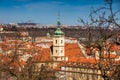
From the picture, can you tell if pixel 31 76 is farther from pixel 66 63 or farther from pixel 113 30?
pixel 66 63

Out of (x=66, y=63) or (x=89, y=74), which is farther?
(x=66, y=63)

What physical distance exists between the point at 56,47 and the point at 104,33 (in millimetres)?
50863

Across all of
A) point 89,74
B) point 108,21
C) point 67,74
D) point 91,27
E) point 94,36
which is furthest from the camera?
point 67,74

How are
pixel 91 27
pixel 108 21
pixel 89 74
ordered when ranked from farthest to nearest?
pixel 89 74, pixel 91 27, pixel 108 21

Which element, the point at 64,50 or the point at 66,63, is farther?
the point at 64,50

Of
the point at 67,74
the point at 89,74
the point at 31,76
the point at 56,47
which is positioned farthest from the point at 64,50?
the point at 31,76

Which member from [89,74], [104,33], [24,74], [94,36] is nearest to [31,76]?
[24,74]

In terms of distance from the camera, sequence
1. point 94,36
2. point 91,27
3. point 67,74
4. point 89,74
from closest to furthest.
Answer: point 91,27 < point 94,36 < point 89,74 < point 67,74

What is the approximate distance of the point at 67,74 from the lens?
182 feet

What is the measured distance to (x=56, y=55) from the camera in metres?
59.6

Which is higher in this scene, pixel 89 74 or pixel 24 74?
pixel 24 74

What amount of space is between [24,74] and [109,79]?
3581mm

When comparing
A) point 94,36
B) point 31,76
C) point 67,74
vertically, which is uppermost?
point 94,36

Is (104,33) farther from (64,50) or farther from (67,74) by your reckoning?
(64,50)
